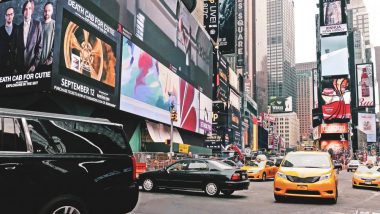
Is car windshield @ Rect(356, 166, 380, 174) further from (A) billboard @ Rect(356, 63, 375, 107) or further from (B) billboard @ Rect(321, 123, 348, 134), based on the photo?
(A) billboard @ Rect(356, 63, 375, 107)

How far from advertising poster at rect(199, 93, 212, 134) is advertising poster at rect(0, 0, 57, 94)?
3629 cm

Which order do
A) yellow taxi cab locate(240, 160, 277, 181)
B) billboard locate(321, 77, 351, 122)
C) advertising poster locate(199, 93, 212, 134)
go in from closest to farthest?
yellow taxi cab locate(240, 160, 277, 181) < advertising poster locate(199, 93, 212, 134) < billboard locate(321, 77, 351, 122)

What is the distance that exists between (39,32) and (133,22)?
38.3ft

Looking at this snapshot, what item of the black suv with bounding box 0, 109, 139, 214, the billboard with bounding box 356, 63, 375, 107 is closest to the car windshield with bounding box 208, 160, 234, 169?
the black suv with bounding box 0, 109, 139, 214

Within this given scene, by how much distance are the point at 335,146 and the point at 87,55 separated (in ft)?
364

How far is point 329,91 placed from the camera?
11981cm

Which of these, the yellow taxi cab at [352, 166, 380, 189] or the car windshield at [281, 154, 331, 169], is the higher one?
the car windshield at [281, 154, 331, 169]

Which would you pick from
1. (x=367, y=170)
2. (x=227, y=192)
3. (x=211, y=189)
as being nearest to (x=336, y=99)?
(x=367, y=170)

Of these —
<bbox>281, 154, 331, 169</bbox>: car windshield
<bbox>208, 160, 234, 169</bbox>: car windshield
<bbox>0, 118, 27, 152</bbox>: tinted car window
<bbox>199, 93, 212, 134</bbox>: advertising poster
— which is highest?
<bbox>199, 93, 212, 134</bbox>: advertising poster


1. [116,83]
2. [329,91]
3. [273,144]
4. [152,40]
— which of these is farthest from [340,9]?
[116,83]

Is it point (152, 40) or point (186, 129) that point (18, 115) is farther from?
point (186, 129)

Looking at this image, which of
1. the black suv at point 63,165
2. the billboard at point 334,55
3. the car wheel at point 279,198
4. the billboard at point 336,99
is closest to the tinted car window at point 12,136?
the black suv at point 63,165

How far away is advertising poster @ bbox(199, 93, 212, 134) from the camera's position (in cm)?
6253

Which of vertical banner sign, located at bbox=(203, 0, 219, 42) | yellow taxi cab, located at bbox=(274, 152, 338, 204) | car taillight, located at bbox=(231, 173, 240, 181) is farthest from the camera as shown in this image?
vertical banner sign, located at bbox=(203, 0, 219, 42)
